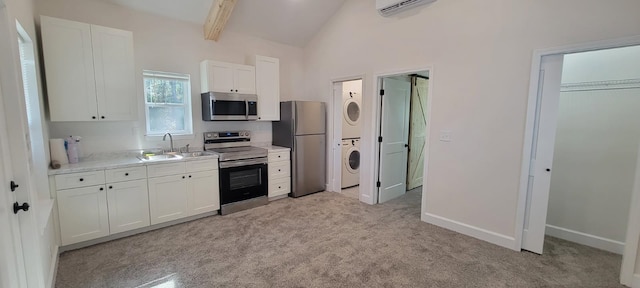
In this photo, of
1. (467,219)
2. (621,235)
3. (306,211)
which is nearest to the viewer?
(621,235)

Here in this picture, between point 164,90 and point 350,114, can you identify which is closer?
point 164,90

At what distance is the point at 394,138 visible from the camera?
4340mm

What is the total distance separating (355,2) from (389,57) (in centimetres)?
115

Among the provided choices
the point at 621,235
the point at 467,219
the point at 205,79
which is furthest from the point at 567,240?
the point at 205,79

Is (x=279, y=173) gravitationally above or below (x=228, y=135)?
below

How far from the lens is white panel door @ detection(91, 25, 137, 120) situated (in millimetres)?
2896

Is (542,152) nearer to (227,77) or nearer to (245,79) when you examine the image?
(245,79)

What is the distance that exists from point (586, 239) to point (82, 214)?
5.35 m

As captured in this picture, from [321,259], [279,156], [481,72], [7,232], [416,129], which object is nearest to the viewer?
[7,232]

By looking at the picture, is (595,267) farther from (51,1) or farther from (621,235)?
(51,1)

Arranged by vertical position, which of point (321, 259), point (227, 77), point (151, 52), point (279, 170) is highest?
Result: point (151, 52)

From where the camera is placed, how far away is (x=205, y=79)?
12.6 feet

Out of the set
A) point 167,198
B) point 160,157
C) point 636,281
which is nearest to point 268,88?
point 160,157

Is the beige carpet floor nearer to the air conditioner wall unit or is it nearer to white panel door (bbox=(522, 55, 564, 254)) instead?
white panel door (bbox=(522, 55, 564, 254))
